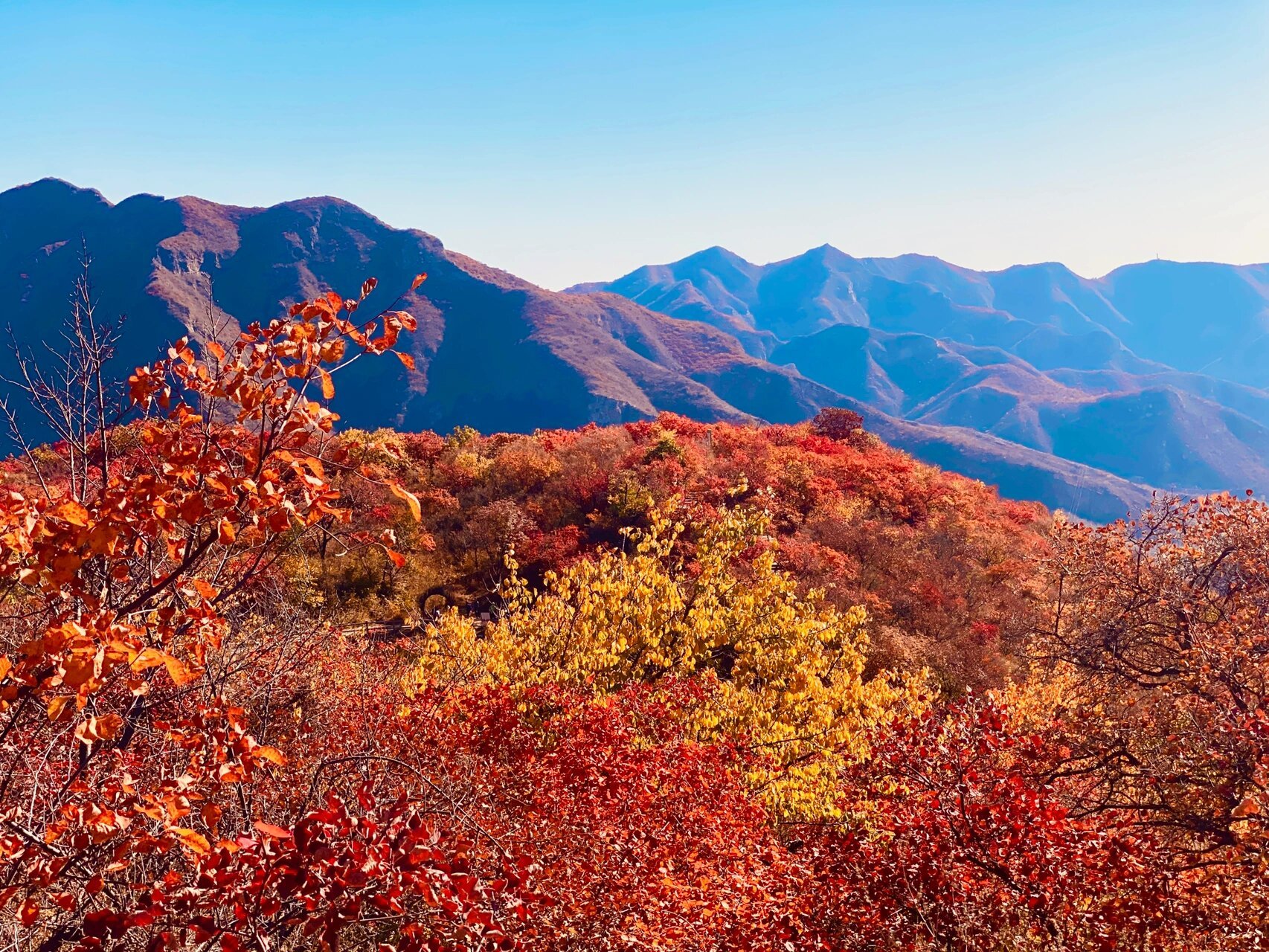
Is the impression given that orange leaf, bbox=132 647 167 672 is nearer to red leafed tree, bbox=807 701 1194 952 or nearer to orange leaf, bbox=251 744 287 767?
orange leaf, bbox=251 744 287 767

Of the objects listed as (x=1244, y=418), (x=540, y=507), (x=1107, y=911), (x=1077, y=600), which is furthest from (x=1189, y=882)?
(x=1244, y=418)

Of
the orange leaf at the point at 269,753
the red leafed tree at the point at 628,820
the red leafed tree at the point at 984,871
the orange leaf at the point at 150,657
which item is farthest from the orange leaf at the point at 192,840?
the red leafed tree at the point at 984,871

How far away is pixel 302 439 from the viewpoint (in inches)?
110

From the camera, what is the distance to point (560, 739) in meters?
9.25

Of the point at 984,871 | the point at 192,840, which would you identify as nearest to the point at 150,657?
the point at 192,840

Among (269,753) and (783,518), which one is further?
(783,518)

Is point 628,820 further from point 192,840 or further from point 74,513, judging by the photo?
point 74,513

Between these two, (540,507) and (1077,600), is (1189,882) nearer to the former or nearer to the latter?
(1077,600)

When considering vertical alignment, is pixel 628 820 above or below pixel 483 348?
below

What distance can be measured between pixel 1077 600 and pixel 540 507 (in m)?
19.4

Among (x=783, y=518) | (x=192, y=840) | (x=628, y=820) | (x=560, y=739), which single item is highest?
(x=192, y=840)

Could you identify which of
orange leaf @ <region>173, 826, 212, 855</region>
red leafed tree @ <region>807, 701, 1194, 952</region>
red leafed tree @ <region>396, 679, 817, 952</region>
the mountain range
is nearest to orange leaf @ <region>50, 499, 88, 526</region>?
orange leaf @ <region>173, 826, 212, 855</region>

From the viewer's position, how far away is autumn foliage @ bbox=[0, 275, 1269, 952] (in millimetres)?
2756

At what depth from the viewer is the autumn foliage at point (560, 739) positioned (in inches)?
108
